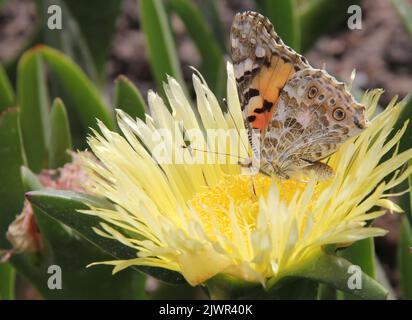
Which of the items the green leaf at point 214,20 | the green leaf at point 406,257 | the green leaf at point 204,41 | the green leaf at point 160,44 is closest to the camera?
the green leaf at point 406,257

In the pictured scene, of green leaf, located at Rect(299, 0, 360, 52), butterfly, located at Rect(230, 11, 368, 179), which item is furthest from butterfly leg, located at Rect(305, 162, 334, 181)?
green leaf, located at Rect(299, 0, 360, 52)

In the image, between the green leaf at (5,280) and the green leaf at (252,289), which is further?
the green leaf at (5,280)

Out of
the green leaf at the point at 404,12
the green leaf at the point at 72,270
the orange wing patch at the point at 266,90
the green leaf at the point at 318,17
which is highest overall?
the green leaf at the point at 318,17

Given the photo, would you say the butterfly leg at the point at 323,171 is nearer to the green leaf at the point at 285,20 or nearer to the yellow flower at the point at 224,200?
the yellow flower at the point at 224,200

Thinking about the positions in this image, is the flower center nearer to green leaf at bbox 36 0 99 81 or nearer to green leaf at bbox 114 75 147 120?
green leaf at bbox 114 75 147 120

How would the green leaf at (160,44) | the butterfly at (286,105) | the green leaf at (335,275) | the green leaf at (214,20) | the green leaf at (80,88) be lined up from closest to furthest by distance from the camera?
the green leaf at (335,275) < the butterfly at (286,105) < the green leaf at (80,88) < the green leaf at (160,44) < the green leaf at (214,20)

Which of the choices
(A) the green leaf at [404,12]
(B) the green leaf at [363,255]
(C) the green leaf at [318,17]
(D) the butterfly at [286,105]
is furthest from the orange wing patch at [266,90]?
(C) the green leaf at [318,17]
